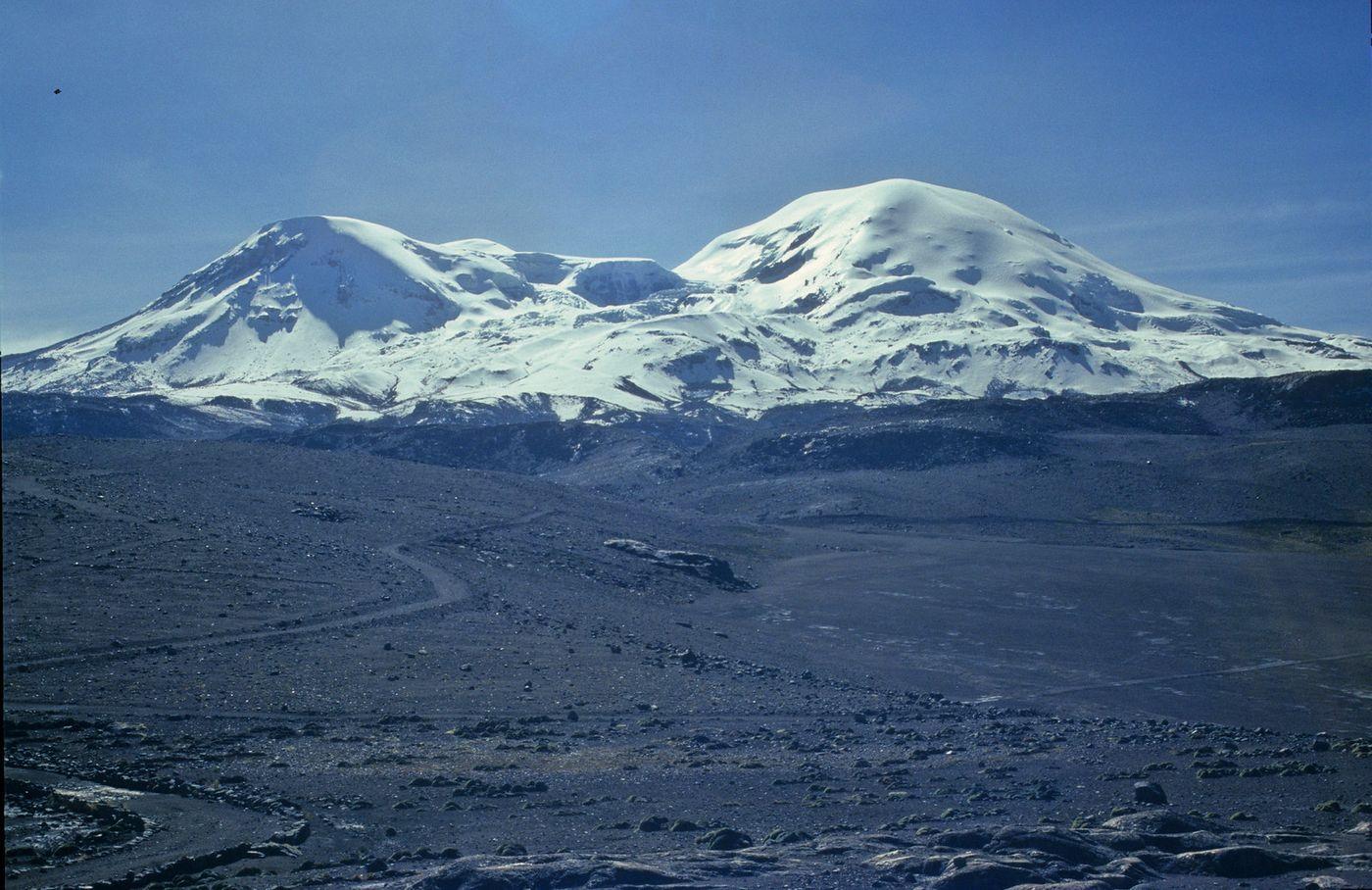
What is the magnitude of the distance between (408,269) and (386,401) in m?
67.3

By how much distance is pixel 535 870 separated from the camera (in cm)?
1309

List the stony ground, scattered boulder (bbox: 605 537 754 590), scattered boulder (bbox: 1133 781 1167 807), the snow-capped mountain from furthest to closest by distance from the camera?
the snow-capped mountain → scattered boulder (bbox: 605 537 754 590) → scattered boulder (bbox: 1133 781 1167 807) → the stony ground

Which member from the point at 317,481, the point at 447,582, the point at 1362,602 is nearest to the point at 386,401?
the point at 317,481

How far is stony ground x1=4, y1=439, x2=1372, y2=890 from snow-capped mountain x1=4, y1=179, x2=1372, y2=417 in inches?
2909

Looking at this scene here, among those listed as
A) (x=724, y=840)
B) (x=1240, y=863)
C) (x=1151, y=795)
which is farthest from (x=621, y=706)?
(x=1240, y=863)

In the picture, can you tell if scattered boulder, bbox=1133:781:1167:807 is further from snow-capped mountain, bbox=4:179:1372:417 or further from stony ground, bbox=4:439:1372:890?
snow-capped mountain, bbox=4:179:1372:417

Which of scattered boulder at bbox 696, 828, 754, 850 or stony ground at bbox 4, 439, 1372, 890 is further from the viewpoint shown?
scattered boulder at bbox 696, 828, 754, 850

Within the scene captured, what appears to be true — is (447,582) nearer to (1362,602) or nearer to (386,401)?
(1362,602)

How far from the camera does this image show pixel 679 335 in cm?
14238

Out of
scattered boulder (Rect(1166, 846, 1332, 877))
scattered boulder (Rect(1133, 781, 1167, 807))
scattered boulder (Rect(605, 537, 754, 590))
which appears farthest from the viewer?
scattered boulder (Rect(605, 537, 754, 590))

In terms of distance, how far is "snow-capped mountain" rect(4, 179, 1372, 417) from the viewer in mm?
129250

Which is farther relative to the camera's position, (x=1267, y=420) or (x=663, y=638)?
(x=1267, y=420)

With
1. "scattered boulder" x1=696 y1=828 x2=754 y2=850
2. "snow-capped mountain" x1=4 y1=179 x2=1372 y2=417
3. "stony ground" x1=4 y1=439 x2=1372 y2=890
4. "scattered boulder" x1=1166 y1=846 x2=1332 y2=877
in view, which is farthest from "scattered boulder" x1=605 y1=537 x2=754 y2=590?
"snow-capped mountain" x1=4 y1=179 x2=1372 y2=417

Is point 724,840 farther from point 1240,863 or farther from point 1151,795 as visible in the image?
point 1151,795
